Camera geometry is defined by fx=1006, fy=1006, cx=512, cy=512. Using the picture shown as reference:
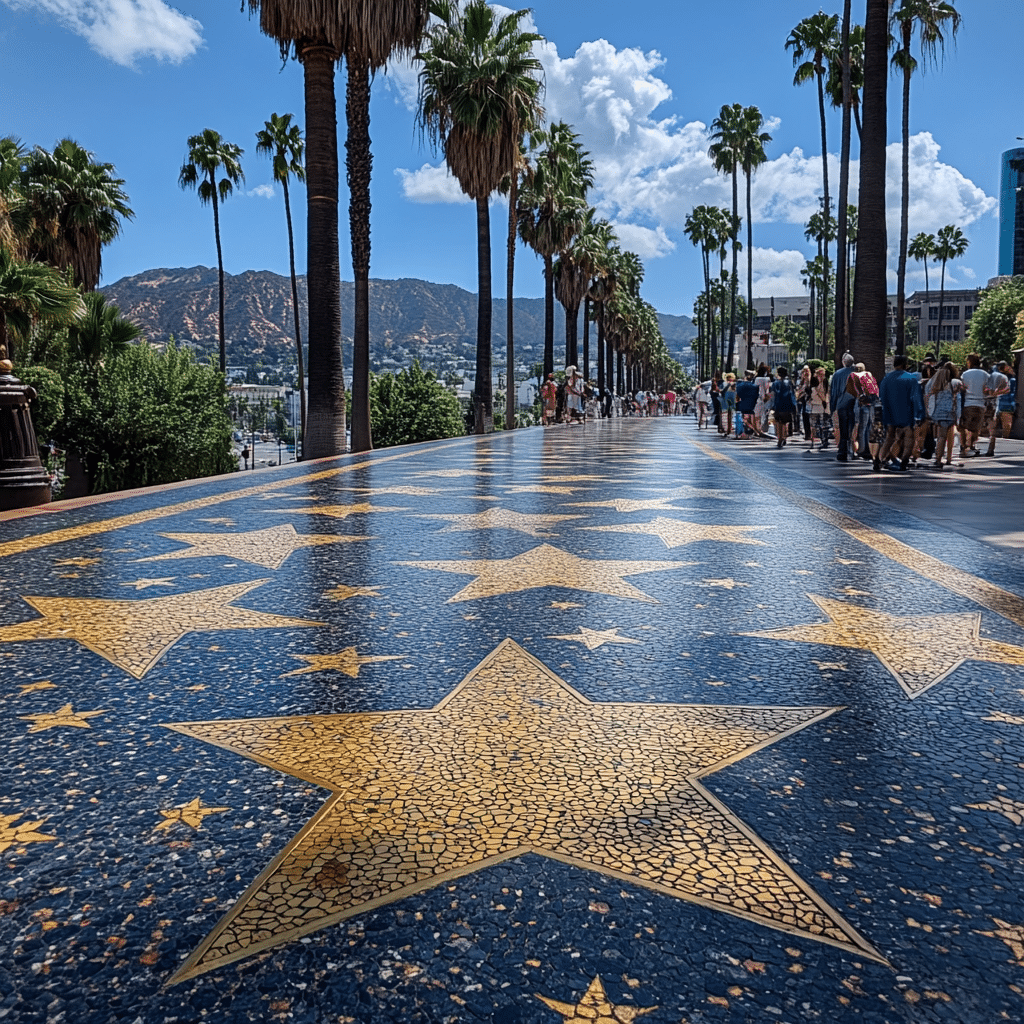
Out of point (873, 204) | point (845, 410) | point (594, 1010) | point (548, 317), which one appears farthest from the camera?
point (548, 317)

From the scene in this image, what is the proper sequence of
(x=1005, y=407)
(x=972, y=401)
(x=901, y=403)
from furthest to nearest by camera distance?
(x=1005, y=407)
(x=972, y=401)
(x=901, y=403)

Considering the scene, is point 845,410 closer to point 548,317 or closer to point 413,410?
point 413,410

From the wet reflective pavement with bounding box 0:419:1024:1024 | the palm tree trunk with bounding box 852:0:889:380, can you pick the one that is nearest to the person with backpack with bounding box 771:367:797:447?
the palm tree trunk with bounding box 852:0:889:380

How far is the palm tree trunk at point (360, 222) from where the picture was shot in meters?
21.2

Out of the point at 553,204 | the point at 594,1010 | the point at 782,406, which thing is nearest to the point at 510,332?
the point at 553,204

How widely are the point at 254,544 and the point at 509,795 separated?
4.44 metres

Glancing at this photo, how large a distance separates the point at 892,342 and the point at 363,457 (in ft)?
519

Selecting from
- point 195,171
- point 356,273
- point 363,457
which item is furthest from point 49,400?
point 195,171

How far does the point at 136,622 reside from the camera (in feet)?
14.1

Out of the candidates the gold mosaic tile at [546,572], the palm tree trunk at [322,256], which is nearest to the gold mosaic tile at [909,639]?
the gold mosaic tile at [546,572]

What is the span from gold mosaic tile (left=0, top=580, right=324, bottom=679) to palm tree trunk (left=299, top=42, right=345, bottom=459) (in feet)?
46.0

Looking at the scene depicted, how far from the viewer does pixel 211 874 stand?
2.06 m

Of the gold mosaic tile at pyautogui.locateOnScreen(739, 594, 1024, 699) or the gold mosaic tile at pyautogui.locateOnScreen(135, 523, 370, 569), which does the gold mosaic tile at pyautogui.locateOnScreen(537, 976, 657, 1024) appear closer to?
the gold mosaic tile at pyautogui.locateOnScreen(739, 594, 1024, 699)

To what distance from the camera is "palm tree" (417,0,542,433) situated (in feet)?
97.8
